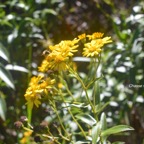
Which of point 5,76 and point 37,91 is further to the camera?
point 5,76

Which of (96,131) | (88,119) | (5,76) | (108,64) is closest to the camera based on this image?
(96,131)

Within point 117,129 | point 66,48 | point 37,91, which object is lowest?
point 117,129

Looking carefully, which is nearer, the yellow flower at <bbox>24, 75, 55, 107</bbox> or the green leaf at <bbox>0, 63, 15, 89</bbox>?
the yellow flower at <bbox>24, 75, 55, 107</bbox>

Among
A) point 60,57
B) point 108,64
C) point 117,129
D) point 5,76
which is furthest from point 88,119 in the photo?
point 108,64

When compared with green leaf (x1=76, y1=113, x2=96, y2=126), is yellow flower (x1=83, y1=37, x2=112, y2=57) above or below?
above

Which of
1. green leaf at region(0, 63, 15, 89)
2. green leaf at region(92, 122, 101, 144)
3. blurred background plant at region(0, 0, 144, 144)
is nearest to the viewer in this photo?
green leaf at region(92, 122, 101, 144)

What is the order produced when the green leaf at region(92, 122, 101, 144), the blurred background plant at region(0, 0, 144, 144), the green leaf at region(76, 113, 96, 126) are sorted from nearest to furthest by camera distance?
the green leaf at region(92, 122, 101, 144) → the green leaf at region(76, 113, 96, 126) → the blurred background plant at region(0, 0, 144, 144)

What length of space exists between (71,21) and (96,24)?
251mm

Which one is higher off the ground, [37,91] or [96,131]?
[37,91]

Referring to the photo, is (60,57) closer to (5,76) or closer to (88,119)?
(88,119)

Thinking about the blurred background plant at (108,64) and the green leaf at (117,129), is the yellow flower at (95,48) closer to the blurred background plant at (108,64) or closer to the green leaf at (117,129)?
the green leaf at (117,129)

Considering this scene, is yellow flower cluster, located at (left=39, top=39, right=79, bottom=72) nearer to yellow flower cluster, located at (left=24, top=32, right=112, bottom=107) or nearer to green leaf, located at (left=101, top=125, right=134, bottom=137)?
yellow flower cluster, located at (left=24, top=32, right=112, bottom=107)

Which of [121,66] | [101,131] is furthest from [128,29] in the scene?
[101,131]

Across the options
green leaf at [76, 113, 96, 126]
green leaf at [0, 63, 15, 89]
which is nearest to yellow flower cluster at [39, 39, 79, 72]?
green leaf at [76, 113, 96, 126]
